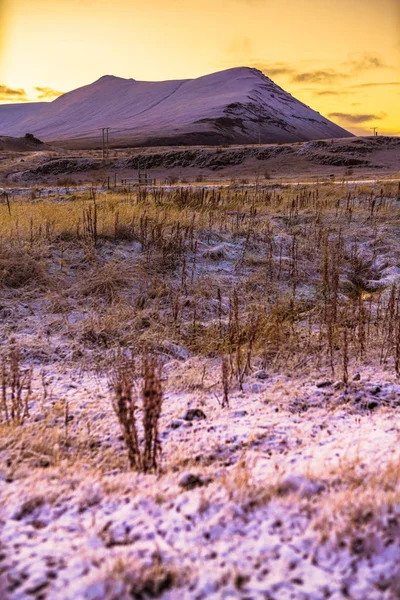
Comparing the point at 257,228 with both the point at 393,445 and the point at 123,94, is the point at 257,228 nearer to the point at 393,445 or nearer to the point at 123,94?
the point at 393,445

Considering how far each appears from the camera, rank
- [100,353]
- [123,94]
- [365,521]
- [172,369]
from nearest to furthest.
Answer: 1. [365,521]
2. [172,369]
3. [100,353]
4. [123,94]

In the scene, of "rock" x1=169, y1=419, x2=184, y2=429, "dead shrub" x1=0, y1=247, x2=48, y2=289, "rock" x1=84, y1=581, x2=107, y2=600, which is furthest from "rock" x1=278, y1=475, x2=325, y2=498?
"dead shrub" x1=0, y1=247, x2=48, y2=289

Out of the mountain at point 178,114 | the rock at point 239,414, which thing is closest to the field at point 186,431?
the rock at point 239,414

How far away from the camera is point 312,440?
2912 mm

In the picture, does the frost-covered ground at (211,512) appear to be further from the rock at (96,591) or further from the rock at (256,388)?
the rock at (256,388)

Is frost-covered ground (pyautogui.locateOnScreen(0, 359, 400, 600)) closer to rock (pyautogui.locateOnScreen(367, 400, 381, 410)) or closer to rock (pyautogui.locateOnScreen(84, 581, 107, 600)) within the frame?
rock (pyautogui.locateOnScreen(84, 581, 107, 600))

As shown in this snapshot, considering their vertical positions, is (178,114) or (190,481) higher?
(178,114)

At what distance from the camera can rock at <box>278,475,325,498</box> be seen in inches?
86.9

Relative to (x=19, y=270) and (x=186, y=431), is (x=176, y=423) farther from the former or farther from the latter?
(x=19, y=270)

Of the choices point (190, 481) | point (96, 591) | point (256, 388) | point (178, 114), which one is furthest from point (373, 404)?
point (178, 114)

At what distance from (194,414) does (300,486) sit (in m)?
1.17

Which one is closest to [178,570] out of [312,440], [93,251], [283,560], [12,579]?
[283,560]

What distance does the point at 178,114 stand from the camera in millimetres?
115188

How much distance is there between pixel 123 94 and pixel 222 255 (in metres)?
146
